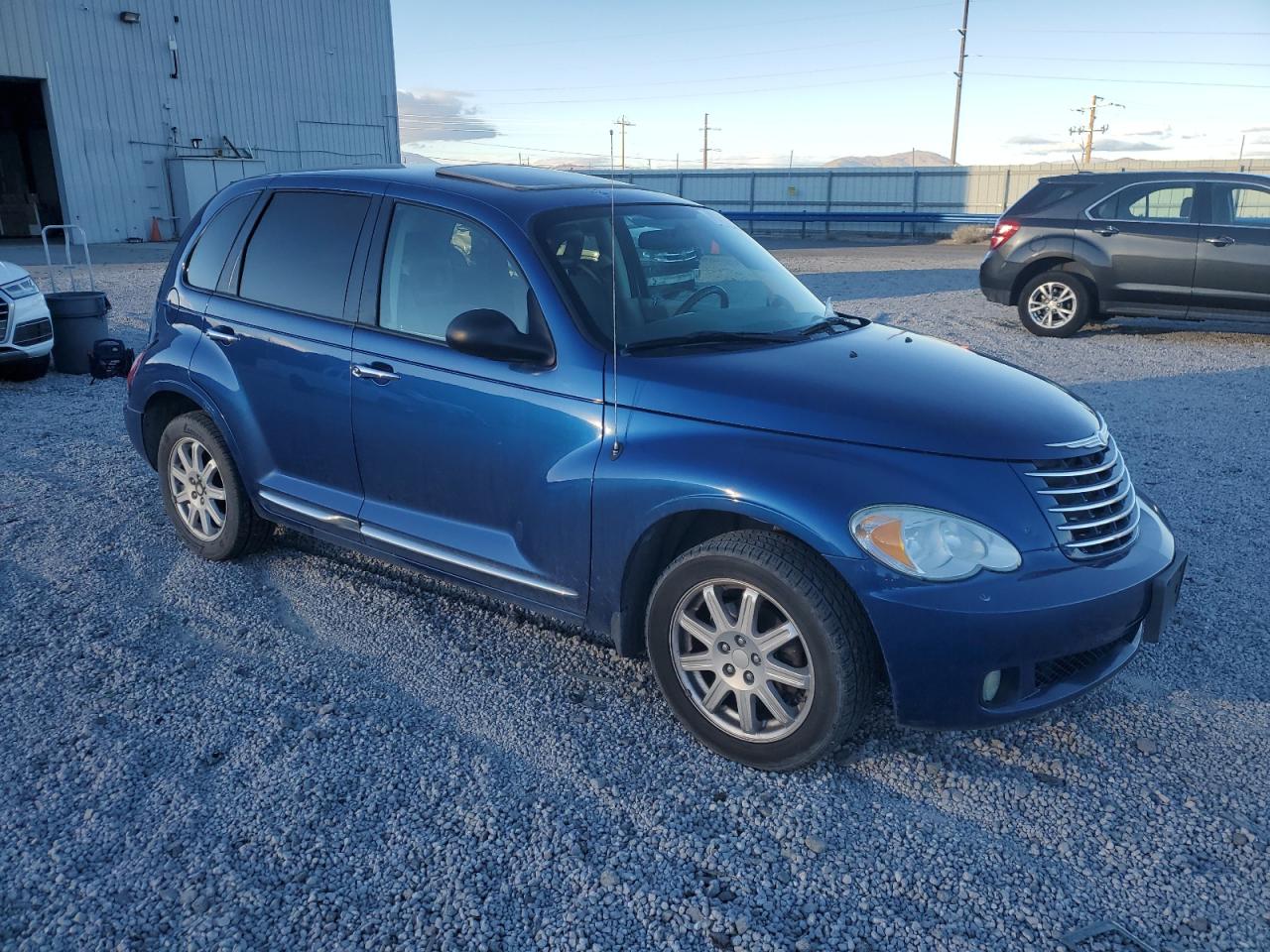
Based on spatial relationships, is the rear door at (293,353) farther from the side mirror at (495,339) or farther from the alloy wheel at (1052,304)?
the alloy wheel at (1052,304)

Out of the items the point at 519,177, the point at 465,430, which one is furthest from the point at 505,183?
the point at 465,430

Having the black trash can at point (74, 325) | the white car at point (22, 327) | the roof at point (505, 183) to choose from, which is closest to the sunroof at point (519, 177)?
the roof at point (505, 183)

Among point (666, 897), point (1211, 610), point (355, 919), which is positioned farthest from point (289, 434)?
point (1211, 610)

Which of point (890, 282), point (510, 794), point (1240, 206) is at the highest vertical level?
point (1240, 206)

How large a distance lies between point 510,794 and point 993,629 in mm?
1521

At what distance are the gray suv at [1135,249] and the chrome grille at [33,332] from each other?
391 inches

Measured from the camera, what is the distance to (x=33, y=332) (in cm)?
872

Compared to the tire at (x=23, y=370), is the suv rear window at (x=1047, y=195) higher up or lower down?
higher up

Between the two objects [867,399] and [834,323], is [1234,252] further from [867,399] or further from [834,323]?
[867,399]

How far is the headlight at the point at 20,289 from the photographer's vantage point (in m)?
8.50

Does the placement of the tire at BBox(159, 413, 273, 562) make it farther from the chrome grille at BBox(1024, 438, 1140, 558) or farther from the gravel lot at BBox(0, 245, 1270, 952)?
the chrome grille at BBox(1024, 438, 1140, 558)

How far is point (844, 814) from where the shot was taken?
9.59 ft

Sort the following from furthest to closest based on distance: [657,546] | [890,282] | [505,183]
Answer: [890,282] → [505,183] → [657,546]

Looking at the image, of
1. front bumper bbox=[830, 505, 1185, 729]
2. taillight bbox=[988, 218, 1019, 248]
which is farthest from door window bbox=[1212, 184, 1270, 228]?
front bumper bbox=[830, 505, 1185, 729]
